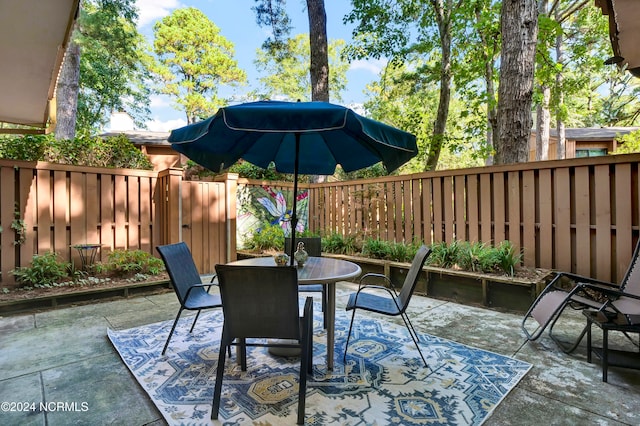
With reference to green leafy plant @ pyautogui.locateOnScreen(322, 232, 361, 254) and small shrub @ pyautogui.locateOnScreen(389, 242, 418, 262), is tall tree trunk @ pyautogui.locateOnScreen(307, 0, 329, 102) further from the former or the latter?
small shrub @ pyautogui.locateOnScreen(389, 242, 418, 262)

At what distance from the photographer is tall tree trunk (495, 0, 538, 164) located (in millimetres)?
4828

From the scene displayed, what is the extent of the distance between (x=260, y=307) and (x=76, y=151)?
5.21 m

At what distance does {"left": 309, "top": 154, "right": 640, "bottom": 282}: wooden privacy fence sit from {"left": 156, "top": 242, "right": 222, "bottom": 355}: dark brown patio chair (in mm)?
3876

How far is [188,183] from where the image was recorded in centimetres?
602

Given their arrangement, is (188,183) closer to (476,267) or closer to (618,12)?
(476,267)

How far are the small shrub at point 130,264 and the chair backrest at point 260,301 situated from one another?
3898 mm

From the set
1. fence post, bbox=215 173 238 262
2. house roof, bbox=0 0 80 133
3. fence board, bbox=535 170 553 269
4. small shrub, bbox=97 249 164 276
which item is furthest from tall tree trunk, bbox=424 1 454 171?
house roof, bbox=0 0 80 133

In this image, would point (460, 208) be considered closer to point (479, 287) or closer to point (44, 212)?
point (479, 287)

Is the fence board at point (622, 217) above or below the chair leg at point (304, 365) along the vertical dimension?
above

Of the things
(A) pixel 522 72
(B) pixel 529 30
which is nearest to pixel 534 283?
(A) pixel 522 72

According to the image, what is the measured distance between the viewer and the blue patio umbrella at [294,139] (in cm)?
210

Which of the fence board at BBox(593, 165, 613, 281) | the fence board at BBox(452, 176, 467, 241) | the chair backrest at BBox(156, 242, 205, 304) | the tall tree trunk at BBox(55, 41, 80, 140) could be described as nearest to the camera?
the chair backrest at BBox(156, 242, 205, 304)

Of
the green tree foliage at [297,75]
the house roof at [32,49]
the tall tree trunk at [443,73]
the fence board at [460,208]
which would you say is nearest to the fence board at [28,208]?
the house roof at [32,49]

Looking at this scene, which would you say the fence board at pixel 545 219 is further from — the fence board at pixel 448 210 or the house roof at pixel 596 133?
the house roof at pixel 596 133
